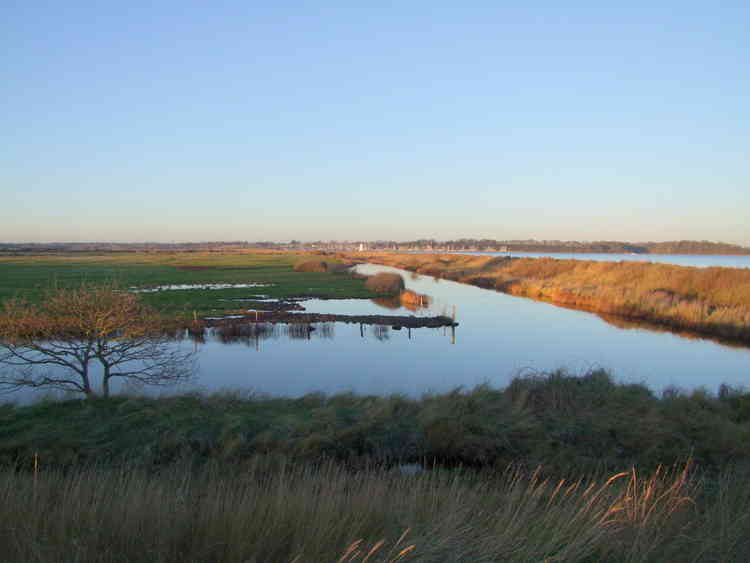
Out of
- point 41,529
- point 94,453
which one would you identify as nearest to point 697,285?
point 94,453

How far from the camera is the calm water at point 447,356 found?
15959 millimetres

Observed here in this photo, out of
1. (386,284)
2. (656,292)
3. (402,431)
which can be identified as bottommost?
(402,431)

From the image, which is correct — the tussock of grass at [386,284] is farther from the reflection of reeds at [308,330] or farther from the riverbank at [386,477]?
the riverbank at [386,477]

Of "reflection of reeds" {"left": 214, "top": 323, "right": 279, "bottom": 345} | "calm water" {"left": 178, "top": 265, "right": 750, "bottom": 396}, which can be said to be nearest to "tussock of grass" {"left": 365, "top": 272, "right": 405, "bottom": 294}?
"calm water" {"left": 178, "top": 265, "right": 750, "bottom": 396}

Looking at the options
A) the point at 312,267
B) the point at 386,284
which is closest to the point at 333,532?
the point at 386,284

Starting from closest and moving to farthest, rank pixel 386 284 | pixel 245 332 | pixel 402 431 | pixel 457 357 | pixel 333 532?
pixel 333 532
pixel 402 431
pixel 457 357
pixel 245 332
pixel 386 284

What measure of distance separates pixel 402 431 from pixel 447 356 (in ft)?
35.7

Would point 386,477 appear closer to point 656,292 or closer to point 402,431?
point 402,431

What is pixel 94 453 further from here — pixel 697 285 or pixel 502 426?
pixel 697 285

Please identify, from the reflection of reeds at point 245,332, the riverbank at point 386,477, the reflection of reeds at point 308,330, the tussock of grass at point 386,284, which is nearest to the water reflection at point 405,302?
the tussock of grass at point 386,284

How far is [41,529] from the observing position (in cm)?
319

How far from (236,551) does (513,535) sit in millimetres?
1623

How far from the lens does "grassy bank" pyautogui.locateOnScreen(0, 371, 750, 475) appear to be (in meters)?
8.47

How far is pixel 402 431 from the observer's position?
941cm
